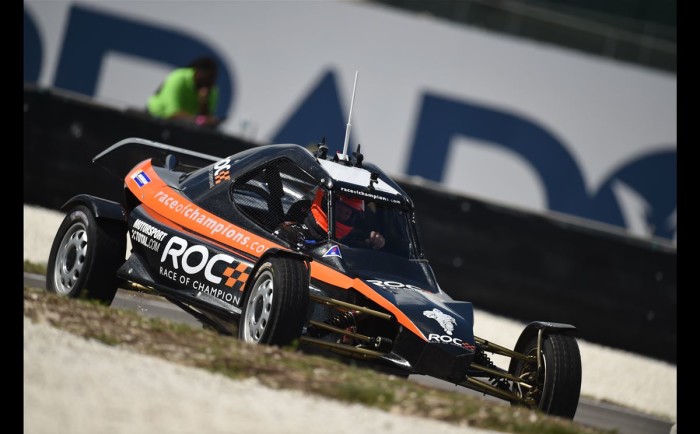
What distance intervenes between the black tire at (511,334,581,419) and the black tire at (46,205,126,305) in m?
3.32

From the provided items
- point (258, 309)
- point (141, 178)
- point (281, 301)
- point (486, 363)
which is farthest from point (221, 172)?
point (486, 363)

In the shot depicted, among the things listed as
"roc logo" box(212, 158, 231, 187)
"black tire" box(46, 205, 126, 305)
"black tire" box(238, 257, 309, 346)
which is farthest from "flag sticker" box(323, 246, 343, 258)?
"black tire" box(46, 205, 126, 305)

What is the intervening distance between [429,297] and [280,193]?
1542 mm

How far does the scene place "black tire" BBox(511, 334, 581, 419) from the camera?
8.45m

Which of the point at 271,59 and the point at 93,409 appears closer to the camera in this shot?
the point at 93,409

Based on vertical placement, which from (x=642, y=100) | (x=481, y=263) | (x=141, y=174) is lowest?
(x=481, y=263)

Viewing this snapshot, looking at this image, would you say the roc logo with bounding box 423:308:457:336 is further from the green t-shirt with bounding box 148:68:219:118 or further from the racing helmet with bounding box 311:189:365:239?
the green t-shirt with bounding box 148:68:219:118

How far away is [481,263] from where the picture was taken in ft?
52.3

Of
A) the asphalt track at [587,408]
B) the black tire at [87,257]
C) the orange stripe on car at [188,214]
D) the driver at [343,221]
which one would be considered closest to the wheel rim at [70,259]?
the black tire at [87,257]

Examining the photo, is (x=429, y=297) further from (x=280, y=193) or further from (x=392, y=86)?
(x=392, y=86)

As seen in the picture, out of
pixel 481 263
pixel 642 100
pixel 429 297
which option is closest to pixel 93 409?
pixel 429 297

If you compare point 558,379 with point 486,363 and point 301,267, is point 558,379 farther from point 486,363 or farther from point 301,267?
point 301,267

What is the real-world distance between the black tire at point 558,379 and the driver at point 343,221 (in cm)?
151

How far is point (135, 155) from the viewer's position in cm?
1091
